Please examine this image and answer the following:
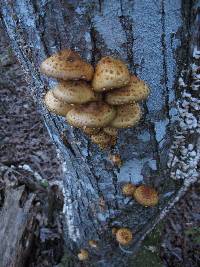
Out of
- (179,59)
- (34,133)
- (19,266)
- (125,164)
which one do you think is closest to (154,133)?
(125,164)

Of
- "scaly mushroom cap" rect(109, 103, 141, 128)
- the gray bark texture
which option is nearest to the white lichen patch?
the gray bark texture

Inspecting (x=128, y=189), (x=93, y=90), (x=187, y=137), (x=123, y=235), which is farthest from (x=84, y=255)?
(x=93, y=90)

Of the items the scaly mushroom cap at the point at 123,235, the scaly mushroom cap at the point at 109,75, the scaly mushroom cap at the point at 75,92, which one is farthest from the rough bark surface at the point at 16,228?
the scaly mushroom cap at the point at 109,75

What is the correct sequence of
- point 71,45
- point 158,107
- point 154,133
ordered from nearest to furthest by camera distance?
point 71,45
point 158,107
point 154,133

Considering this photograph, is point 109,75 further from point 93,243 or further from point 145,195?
point 93,243

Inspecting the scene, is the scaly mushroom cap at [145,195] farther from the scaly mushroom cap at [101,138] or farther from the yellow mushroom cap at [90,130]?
the yellow mushroom cap at [90,130]

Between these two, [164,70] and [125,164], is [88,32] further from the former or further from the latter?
[125,164]
